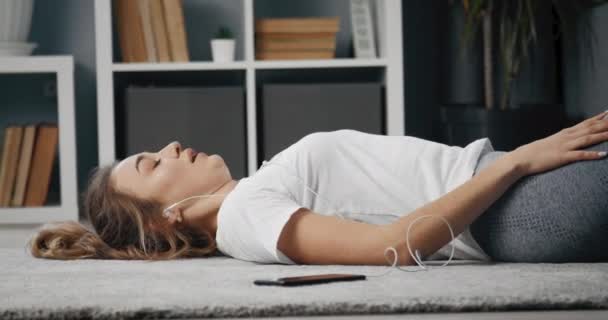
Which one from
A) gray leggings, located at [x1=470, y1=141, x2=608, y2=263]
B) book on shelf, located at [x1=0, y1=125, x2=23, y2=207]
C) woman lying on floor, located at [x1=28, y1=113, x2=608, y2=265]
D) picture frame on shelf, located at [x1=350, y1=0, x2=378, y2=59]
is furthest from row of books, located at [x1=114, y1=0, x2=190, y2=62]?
gray leggings, located at [x1=470, y1=141, x2=608, y2=263]

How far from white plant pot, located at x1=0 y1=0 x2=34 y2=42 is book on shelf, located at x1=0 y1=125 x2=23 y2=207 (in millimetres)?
326

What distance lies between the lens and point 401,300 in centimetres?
124

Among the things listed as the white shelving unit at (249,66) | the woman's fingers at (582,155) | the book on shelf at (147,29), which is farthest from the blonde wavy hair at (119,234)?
the book on shelf at (147,29)

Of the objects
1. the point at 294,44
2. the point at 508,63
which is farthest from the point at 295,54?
the point at 508,63

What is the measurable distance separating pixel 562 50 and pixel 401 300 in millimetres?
2249

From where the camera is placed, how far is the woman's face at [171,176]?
1771mm

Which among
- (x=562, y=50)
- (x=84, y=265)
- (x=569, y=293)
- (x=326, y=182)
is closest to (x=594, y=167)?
(x=569, y=293)

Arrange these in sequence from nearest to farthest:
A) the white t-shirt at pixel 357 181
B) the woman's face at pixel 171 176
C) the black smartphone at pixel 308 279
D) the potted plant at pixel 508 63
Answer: the black smartphone at pixel 308 279
the white t-shirt at pixel 357 181
the woman's face at pixel 171 176
the potted plant at pixel 508 63

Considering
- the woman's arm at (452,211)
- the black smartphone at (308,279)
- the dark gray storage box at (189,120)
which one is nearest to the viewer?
the black smartphone at (308,279)

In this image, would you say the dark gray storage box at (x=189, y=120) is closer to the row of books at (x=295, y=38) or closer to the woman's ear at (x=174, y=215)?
the row of books at (x=295, y=38)

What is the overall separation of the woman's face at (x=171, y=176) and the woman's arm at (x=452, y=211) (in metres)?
0.44

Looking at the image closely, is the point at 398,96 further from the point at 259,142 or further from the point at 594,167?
the point at 594,167

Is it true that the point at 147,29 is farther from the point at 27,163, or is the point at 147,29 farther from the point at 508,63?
the point at 508,63

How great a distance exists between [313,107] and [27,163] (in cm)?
A: 106
